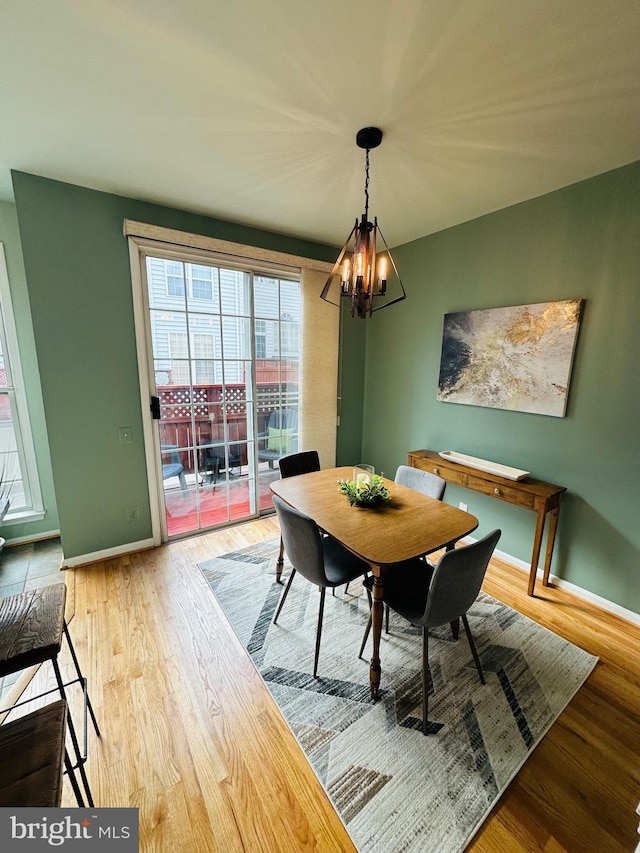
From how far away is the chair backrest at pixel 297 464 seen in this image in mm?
2461

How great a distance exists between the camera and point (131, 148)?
1.79 m

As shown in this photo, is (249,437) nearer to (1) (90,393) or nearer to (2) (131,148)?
(1) (90,393)

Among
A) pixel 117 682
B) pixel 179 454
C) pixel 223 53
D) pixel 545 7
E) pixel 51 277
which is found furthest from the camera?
pixel 179 454

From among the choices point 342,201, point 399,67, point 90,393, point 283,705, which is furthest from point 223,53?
point 283,705

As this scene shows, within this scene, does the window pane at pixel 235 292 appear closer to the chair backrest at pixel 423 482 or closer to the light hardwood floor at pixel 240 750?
the chair backrest at pixel 423 482

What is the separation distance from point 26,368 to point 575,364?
410 cm

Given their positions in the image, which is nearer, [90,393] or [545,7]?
[545,7]

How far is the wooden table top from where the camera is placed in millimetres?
1418

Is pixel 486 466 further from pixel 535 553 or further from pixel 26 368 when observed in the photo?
pixel 26 368

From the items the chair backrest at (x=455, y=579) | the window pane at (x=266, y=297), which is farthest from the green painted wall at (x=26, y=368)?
the chair backrest at (x=455, y=579)

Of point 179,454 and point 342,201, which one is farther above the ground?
point 342,201

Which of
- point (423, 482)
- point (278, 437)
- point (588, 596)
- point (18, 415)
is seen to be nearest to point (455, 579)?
point (423, 482)

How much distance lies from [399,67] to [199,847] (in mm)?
2820

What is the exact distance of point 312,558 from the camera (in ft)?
5.00
